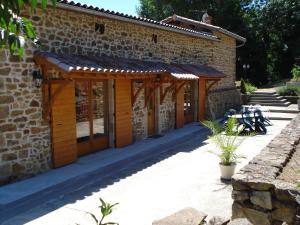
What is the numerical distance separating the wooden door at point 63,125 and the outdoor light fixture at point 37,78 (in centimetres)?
32

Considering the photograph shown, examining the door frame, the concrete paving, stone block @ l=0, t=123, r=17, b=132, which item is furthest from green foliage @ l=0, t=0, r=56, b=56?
the door frame

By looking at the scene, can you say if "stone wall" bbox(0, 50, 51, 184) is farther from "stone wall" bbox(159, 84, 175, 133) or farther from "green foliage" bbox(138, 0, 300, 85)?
"green foliage" bbox(138, 0, 300, 85)

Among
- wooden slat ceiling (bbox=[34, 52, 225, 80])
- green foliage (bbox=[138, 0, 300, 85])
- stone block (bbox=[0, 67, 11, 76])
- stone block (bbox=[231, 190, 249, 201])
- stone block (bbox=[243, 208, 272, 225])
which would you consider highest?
green foliage (bbox=[138, 0, 300, 85])

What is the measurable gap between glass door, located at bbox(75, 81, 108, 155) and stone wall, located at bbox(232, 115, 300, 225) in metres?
5.58

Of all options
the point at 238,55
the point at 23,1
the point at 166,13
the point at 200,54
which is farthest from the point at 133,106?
the point at 166,13

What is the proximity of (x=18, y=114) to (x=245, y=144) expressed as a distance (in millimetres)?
7700

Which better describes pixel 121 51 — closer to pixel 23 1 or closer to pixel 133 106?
pixel 133 106

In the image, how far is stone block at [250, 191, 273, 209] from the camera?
4.56 meters

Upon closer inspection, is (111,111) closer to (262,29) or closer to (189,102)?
(189,102)

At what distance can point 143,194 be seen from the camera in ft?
24.0

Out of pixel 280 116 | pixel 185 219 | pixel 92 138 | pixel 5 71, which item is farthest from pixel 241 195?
pixel 280 116

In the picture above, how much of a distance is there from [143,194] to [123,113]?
14.6 feet

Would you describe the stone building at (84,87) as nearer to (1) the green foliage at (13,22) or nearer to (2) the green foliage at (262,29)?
(1) the green foliage at (13,22)

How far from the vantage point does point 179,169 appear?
30.3 ft
